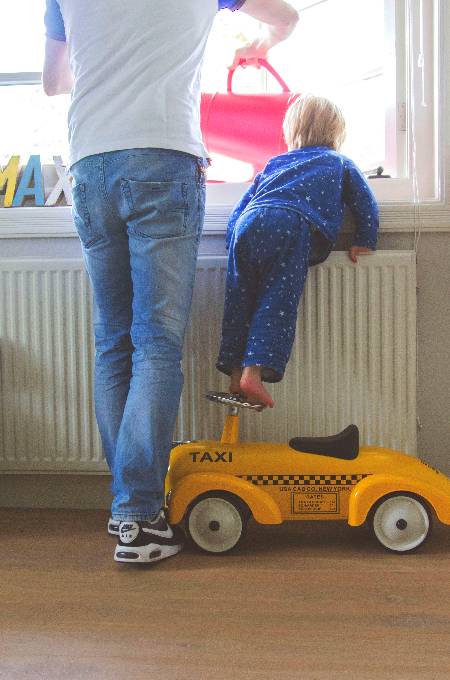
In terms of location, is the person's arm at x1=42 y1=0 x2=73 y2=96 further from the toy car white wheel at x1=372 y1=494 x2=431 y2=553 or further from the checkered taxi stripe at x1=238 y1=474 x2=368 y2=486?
the toy car white wheel at x1=372 y1=494 x2=431 y2=553

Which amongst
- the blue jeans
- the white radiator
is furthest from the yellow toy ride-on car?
the white radiator

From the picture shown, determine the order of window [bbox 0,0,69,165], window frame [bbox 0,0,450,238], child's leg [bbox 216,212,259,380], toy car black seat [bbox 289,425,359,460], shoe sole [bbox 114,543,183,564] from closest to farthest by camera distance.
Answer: shoe sole [bbox 114,543,183,564]
toy car black seat [bbox 289,425,359,460]
child's leg [bbox 216,212,259,380]
window frame [bbox 0,0,450,238]
window [bbox 0,0,69,165]

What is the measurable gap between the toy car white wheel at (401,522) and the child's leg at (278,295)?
1.12 ft

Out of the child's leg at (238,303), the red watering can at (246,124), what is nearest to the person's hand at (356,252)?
the child's leg at (238,303)

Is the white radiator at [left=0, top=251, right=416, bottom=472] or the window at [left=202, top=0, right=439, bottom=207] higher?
the window at [left=202, top=0, right=439, bottom=207]

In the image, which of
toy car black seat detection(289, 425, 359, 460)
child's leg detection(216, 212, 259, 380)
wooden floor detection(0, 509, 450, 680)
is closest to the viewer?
wooden floor detection(0, 509, 450, 680)

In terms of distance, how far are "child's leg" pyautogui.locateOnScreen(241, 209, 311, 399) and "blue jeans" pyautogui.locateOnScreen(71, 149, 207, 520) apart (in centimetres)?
18

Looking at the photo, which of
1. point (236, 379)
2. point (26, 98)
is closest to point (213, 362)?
point (236, 379)

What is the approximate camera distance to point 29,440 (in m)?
1.75

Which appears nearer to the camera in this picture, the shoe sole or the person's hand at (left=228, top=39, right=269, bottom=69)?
the shoe sole

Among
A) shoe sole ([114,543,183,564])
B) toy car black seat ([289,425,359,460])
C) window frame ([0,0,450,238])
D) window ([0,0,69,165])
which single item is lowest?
shoe sole ([114,543,183,564])

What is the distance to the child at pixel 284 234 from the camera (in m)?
1.50

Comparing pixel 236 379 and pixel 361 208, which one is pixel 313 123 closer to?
pixel 361 208

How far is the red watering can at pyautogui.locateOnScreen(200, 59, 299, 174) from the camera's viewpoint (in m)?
1.81
